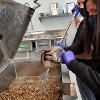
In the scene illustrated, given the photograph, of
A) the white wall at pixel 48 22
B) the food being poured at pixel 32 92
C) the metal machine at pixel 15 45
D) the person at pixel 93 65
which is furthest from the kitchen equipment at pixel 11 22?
the white wall at pixel 48 22

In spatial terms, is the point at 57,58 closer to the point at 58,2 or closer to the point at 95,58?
the point at 95,58

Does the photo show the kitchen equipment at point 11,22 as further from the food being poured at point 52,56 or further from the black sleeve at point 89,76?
the black sleeve at point 89,76

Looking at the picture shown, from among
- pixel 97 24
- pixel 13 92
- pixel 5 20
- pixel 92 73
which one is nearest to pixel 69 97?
pixel 92 73

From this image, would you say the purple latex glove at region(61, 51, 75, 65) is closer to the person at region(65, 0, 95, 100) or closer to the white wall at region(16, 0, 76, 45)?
the person at region(65, 0, 95, 100)

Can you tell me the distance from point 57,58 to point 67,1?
8.50 ft

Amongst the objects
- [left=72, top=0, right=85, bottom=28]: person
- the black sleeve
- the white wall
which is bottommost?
the black sleeve

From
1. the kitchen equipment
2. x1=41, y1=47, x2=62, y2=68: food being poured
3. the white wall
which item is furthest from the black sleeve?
the white wall

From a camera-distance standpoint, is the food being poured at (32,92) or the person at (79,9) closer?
the person at (79,9)

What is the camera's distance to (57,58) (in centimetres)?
129

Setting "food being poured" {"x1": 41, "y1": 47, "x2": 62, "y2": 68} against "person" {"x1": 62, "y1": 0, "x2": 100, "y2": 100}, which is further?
"food being poured" {"x1": 41, "y1": 47, "x2": 62, "y2": 68}

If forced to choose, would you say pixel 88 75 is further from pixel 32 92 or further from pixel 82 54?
pixel 32 92

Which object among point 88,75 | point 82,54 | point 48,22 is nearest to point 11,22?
point 88,75

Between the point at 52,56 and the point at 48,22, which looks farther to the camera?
the point at 48,22

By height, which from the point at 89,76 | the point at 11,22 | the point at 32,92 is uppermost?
the point at 11,22
